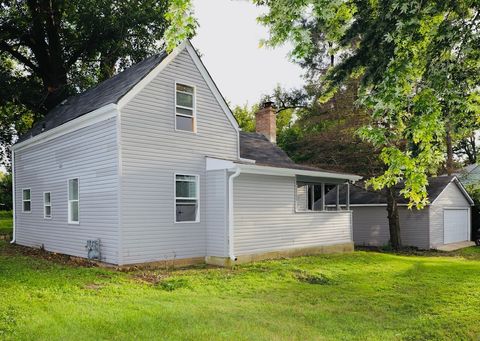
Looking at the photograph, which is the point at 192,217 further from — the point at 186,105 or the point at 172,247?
the point at 186,105

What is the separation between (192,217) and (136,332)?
7.15 meters

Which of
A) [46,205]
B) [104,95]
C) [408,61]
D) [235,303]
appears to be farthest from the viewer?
[46,205]

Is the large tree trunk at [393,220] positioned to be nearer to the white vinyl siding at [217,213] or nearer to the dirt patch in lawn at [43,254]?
the white vinyl siding at [217,213]

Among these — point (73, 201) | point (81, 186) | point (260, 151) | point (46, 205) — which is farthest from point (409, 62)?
point (46, 205)

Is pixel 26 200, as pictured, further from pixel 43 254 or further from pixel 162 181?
pixel 162 181

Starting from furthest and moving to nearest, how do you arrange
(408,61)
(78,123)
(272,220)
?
(272,220) → (78,123) → (408,61)

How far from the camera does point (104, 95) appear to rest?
13602 millimetres

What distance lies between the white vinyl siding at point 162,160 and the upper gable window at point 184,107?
16cm

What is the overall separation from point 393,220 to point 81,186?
15.7 meters

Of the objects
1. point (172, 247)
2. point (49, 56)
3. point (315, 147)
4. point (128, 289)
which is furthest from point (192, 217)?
point (49, 56)

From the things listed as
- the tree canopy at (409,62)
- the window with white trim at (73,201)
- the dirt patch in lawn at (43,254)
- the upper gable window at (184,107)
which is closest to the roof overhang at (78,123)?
the window with white trim at (73,201)

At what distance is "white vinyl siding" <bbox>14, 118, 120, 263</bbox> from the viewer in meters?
11.7

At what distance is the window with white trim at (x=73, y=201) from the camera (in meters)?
13.4

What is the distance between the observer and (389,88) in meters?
5.85
